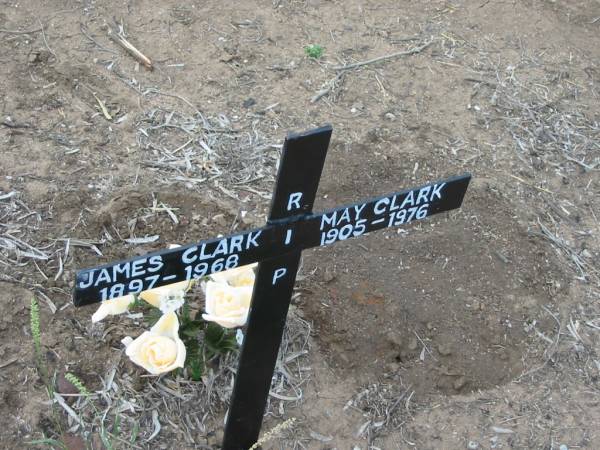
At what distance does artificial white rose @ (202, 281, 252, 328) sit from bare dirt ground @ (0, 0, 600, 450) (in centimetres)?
49

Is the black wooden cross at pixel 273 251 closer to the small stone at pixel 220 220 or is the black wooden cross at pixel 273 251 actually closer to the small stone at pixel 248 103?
the small stone at pixel 220 220

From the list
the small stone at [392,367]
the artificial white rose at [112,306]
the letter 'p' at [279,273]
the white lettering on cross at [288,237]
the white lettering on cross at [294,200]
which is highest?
the white lettering on cross at [294,200]

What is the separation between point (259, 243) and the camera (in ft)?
7.11

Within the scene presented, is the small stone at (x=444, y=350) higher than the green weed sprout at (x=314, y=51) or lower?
lower

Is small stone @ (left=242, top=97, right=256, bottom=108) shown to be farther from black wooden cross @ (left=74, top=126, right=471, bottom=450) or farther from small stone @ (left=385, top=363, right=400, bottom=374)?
black wooden cross @ (left=74, top=126, right=471, bottom=450)

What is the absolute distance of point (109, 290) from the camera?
1.99 m

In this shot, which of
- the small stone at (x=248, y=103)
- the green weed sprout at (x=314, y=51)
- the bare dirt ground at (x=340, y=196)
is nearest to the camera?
the bare dirt ground at (x=340, y=196)

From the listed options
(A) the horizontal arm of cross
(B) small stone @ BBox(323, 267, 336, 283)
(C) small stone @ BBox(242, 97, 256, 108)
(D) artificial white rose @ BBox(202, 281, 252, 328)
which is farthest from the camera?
(C) small stone @ BBox(242, 97, 256, 108)

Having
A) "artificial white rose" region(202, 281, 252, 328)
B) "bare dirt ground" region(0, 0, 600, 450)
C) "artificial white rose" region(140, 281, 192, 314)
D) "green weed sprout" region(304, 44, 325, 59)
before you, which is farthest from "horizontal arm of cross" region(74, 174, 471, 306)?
"green weed sprout" region(304, 44, 325, 59)

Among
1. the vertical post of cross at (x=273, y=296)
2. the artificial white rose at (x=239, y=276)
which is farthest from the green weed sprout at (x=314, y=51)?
the vertical post of cross at (x=273, y=296)

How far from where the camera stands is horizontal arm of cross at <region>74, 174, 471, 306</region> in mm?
1985

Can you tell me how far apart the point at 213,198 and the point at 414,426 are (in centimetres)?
145

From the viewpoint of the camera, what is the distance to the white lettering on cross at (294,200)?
2.14 meters

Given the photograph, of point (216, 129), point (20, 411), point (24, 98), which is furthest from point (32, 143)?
point (20, 411)
